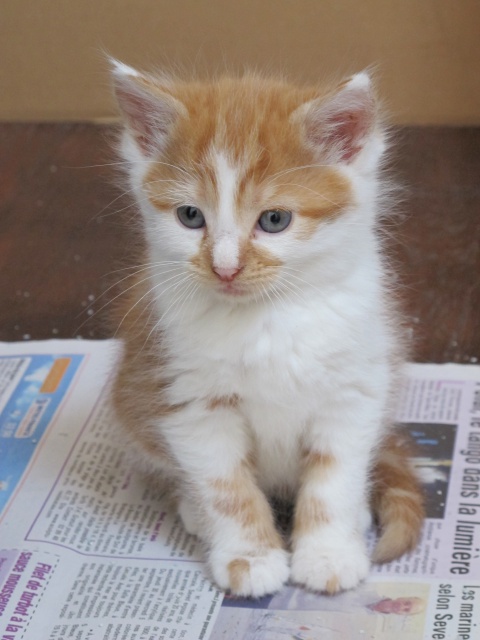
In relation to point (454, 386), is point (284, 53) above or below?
above

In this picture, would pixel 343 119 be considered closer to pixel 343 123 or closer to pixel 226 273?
pixel 343 123

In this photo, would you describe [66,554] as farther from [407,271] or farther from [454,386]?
[407,271]

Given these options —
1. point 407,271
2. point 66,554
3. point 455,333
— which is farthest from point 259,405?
point 407,271

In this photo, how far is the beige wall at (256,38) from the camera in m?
2.48

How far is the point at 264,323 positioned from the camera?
1348 mm

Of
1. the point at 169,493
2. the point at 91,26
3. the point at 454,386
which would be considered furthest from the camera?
the point at 91,26

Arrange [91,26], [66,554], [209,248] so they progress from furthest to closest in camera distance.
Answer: [91,26] < [66,554] < [209,248]

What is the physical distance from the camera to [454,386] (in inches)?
70.2

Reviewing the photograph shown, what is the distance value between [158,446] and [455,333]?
2.57ft

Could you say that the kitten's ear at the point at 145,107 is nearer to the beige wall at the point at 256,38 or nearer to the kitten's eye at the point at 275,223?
the kitten's eye at the point at 275,223

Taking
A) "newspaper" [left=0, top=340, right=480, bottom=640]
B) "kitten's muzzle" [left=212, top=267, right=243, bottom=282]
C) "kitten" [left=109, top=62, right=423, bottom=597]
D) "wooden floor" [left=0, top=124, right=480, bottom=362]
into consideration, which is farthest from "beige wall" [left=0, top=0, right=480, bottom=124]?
"kitten's muzzle" [left=212, top=267, right=243, bottom=282]

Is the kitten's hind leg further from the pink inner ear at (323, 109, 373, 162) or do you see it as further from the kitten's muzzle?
the pink inner ear at (323, 109, 373, 162)

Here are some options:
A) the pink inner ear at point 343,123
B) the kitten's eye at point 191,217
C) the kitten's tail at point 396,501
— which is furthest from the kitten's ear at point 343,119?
the kitten's tail at point 396,501

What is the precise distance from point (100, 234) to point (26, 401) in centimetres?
70
